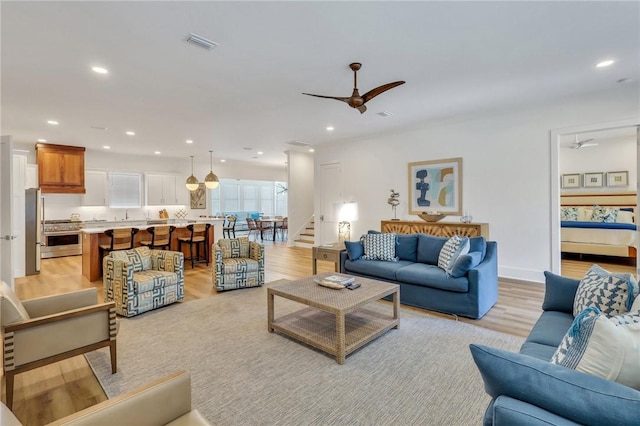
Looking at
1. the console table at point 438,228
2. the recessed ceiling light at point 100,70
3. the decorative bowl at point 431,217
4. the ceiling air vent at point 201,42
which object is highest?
the recessed ceiling light at point 100,70

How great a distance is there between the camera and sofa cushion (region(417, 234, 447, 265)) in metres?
4.27

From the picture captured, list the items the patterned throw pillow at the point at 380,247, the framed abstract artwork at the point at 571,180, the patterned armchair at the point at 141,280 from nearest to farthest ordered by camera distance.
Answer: the patterned armchair at the point at 141,280 → the patterned throw pillow at the point at 380,247 → the framed abstract artwork at the point at 571,180

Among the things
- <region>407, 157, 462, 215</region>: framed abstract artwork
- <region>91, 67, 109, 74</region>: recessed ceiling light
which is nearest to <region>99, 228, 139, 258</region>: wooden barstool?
<region>91, 67, 109, 74</region>: recessed ceiling light

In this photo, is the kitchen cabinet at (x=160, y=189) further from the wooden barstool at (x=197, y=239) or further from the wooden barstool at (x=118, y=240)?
the wooden barstool at (x=118, y=240)

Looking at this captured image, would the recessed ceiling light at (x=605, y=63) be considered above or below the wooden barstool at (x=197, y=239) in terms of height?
above

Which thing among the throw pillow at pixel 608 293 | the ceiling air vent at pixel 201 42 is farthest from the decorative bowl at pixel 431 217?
the ceiling air vent at pixel 201 42

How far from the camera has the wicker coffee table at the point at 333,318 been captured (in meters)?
2.68

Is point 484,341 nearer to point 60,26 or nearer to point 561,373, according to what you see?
point 561,373

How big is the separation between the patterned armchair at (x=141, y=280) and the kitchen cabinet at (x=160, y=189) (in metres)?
6.12

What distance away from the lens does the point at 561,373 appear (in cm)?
109

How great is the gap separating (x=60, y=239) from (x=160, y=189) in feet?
9.42

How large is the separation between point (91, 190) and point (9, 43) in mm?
6661

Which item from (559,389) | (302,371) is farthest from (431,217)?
(559,389)

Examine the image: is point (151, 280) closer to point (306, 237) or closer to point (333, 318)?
point (333, 318)
